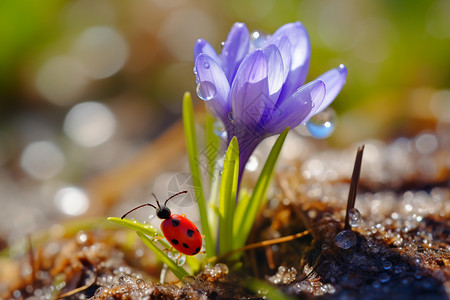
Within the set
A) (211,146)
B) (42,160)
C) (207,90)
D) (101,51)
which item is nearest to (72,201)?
(42,160)

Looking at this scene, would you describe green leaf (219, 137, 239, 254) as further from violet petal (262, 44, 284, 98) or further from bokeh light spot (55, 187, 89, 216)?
bokeh light spot (55, 187, 89, 216)

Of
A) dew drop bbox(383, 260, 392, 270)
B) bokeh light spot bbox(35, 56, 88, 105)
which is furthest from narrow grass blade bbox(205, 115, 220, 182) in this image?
bokeh light spot bbox(35, 56, 88, 105)

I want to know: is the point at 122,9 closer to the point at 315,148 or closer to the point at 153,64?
the point at 153,64

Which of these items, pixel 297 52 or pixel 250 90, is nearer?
pixel 250 90

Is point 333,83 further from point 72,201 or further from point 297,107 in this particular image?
point 72,201

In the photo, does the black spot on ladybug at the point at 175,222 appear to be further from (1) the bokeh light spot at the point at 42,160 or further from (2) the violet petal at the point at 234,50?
(1) the bokeh light spot at the point at 42,160

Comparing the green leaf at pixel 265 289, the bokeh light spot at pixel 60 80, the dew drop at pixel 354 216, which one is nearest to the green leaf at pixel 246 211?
the green leaf at pixel 265 289

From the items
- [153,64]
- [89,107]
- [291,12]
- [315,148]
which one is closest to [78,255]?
[315,148]
